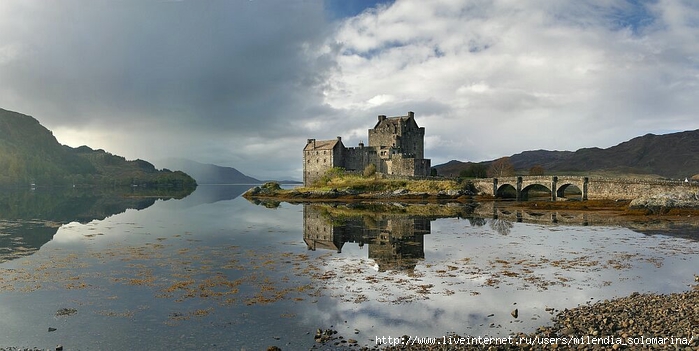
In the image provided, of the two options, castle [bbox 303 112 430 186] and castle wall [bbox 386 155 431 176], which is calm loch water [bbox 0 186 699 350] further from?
castle [bbox 303 112 430 186]

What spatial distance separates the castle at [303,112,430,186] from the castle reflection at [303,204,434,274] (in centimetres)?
4899

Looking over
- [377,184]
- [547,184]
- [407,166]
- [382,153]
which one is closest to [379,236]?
A: [547,184]

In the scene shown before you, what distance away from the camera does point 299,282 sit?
19594mm

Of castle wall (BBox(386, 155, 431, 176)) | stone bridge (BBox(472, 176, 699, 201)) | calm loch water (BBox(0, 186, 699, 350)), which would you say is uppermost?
castle wall (BBox(386, 155, 431, 176))

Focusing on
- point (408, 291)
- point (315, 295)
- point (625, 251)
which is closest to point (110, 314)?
point (315, 295)

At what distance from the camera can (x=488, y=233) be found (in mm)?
37344

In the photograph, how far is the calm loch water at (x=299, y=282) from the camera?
43.8 feet

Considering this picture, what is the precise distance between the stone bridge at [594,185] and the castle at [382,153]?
56.5ft

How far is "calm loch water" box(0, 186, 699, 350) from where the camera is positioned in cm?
1335

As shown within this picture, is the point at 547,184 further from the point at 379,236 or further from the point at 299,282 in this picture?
the point at 299,282

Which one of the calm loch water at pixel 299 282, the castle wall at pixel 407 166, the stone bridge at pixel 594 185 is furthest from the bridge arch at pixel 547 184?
the calm loch water at pixel 299 282

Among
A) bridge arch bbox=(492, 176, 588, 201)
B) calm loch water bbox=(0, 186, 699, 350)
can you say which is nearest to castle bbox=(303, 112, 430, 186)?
bridge arch bbox=(492, 176, 588, 201)

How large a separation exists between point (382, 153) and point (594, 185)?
4697 centimetres

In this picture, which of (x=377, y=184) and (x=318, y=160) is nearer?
(x=377, y=184)
